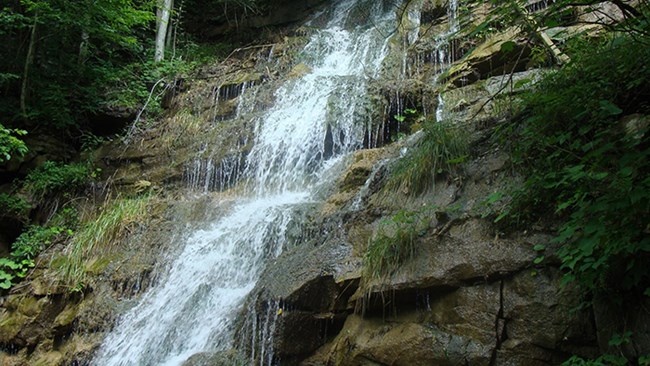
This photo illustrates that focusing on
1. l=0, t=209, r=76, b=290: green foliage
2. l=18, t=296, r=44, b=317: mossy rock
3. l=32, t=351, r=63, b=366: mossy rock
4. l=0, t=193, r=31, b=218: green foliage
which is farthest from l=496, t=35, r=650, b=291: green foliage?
l=0, t=193, r=31, b=218: green foliage

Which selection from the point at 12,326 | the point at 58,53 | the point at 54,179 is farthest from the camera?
the point at 58,53

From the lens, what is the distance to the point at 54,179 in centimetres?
799

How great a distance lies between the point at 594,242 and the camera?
2346 mm

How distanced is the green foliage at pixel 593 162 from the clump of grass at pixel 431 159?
53 centimetres

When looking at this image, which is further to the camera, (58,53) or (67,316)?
(58,53)

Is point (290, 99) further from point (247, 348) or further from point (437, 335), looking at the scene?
point (437, 335)

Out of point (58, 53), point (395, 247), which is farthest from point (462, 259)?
point (58, 53)

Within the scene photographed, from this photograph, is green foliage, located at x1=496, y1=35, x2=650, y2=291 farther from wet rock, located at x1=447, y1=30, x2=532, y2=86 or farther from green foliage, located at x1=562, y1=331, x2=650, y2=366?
wet rock, located at x1=447, y1=30, x2=532, y2=86

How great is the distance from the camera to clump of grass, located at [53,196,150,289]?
617 centimetres

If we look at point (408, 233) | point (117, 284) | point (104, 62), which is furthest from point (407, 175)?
point (104, 62)

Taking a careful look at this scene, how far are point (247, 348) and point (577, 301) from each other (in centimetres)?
260

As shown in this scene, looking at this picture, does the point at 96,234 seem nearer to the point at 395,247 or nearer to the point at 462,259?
the point at 395,247

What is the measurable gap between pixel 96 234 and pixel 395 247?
200 inches

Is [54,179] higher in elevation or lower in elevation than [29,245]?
higher
